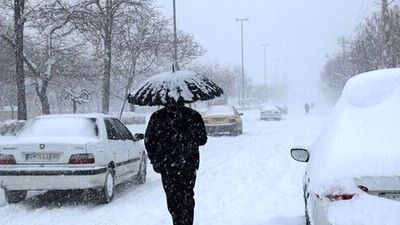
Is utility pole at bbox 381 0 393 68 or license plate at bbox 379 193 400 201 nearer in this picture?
license plate at bbox 379 193 400 201

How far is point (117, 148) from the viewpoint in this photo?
9.79 m

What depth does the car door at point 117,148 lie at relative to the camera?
Result: 9.59 metres

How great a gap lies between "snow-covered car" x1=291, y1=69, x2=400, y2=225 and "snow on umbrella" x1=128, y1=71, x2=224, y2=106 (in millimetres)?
1863


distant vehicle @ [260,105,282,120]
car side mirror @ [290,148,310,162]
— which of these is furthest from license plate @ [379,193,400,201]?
distant vehicle @ [260,105,282,120]

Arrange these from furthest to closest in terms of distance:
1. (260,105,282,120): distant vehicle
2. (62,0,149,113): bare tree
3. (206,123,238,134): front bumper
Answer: (260,105,282,120): distant vehicle → (206,123,238,134): front bumper → (62,0,149,113): bare tree

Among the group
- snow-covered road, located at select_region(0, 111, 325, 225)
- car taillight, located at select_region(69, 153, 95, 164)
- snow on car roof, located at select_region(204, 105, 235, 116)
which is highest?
car taillight, located at select_region(69, 153, 95, 164)

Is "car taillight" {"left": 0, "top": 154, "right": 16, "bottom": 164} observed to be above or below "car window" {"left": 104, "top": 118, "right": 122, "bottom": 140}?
below

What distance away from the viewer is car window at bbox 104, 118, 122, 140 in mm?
9843

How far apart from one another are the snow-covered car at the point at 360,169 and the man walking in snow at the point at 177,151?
159 centimetres

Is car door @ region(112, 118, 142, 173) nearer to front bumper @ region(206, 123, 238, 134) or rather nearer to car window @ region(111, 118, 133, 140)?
car window @ region(111, 118, 133, 140)

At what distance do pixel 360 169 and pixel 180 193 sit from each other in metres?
2.42

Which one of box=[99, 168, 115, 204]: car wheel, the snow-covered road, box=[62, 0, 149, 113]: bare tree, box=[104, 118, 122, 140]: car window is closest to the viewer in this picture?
the snow-covered road

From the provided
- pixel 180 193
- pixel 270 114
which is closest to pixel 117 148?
pixel 180 193

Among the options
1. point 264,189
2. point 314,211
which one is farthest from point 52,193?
point 314,211
